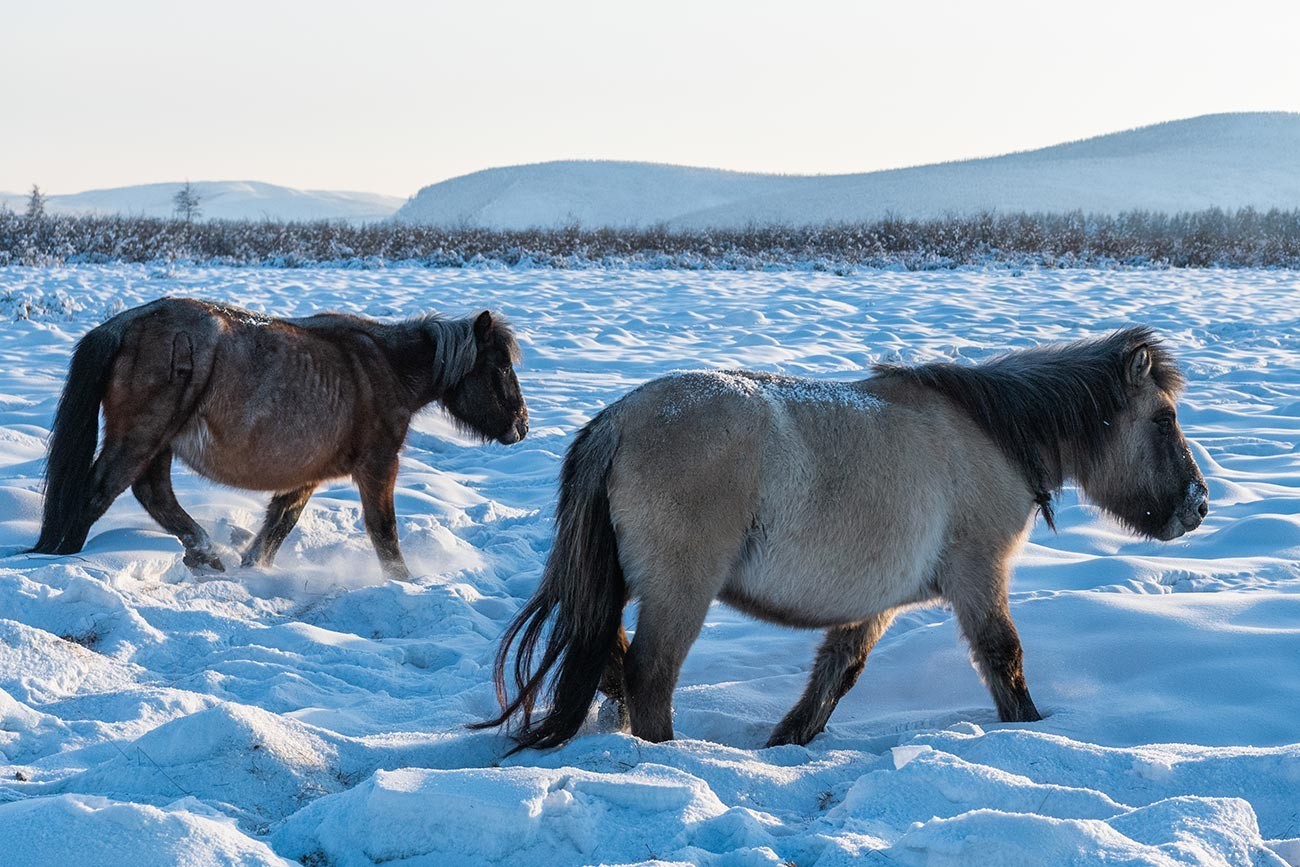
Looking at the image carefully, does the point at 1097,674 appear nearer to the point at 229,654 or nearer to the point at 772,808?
the point at 772,808

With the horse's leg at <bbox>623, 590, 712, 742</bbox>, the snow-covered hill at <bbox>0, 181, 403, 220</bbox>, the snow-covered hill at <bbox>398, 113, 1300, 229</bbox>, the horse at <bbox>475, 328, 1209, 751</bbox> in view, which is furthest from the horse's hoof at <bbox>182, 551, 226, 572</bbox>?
the snow-covered hill at <bbox>0, 181, 403, 220</bbox>

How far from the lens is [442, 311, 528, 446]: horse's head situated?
256 inches

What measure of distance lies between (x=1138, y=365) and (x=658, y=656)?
2.18m

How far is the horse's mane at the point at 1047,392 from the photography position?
4.04 meters

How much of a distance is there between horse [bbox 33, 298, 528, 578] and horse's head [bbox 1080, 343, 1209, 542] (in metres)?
3.28

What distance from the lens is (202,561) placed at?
5.59 meters

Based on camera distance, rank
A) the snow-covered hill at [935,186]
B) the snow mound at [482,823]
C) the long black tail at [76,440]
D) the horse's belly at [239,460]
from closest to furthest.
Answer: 1. the snow mound at [482,823]
2. the long black tail at [76,440]
3. the horse's belly at [239,460]
4. the snow-covered hill at [935,186]

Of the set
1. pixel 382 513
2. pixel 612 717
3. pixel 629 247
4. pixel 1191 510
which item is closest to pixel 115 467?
pixel 382 513

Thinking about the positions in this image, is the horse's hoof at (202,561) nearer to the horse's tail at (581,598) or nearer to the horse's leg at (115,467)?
the horse's leg at (115,467)

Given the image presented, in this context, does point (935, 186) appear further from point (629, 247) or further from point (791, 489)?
point (791, 489)

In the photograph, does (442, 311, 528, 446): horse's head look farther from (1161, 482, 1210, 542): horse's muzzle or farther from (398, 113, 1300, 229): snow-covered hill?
(398, 113, 1300, 229): snow-covered hill

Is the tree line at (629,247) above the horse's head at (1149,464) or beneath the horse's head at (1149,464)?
above

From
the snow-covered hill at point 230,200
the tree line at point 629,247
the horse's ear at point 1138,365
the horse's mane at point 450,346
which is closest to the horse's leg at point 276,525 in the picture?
the horse's mane at point 450,346

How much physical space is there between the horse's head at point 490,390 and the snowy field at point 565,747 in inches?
21.7
